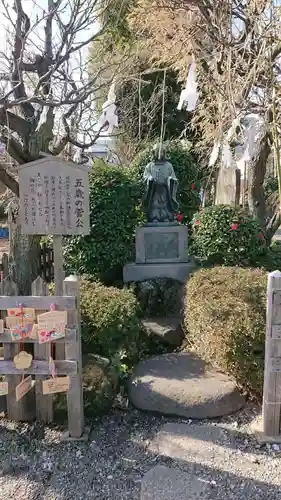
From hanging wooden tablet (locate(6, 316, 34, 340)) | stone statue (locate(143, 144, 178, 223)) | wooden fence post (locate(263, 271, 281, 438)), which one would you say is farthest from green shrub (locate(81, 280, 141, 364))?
stone statue (locate(143, 144, 178, 223))

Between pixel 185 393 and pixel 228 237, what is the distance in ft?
9.59

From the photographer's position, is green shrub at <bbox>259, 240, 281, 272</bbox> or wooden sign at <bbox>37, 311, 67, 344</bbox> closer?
wooden sign at <bbox>37, 311, 67, 344</bbox>

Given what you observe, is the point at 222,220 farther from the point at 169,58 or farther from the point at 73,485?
Result: the point at 73,485

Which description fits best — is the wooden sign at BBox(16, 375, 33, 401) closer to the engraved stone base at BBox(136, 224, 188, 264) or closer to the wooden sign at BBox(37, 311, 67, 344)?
the wooden sign at BBox(37, 311, 67, 344)

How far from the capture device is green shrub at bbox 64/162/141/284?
5309 millimetres

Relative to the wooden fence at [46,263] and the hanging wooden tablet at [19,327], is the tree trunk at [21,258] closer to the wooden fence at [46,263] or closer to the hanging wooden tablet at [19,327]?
the wooden fence at [46,263]

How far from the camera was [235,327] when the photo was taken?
2.87 meters

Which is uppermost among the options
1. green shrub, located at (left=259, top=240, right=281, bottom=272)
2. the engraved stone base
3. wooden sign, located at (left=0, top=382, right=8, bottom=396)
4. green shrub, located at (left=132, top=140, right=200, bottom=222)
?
green shrub, located at (left=132, top=140, right=200, bottom=222)

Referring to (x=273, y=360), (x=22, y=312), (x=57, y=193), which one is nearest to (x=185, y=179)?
(x=57, y=193)

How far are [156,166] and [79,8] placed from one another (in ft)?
7.77

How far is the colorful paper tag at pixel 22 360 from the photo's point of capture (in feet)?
8.21

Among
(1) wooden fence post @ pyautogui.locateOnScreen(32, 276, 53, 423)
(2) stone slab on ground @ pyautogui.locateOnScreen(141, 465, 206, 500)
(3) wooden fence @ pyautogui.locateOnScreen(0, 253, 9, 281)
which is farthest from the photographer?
(3) wooden fence @ pyautogui.locateOnScreen(0, 253, 9, 281)

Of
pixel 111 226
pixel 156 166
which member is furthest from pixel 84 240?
pixel 156 166

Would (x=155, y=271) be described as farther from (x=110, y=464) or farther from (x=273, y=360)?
(x=110, y=464)
